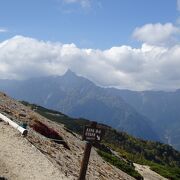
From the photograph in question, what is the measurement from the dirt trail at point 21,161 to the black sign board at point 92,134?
5.07 metres

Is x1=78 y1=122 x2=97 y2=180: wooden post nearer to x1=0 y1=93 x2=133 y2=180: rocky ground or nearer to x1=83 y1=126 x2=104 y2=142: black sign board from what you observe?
x1=83 y1=126 x2=104 y2=142: black sign board

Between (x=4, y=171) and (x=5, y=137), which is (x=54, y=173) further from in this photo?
(x=5, y=137)

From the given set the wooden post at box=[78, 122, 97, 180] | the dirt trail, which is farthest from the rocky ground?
the wooden post at box=[78, 122, 97, 180]

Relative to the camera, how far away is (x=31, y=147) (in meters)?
28.3

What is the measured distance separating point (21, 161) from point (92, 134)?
691 centimetres

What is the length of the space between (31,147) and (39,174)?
4.23m

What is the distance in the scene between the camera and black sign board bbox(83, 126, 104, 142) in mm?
20281

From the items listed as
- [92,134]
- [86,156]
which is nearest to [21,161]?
[86,156]

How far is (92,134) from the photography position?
20453mm

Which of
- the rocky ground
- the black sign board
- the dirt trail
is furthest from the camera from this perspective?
the rocky ground

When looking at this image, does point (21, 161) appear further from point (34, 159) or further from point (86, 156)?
point (86, 156)

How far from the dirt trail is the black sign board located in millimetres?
5068

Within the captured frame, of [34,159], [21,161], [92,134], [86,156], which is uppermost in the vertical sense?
[92,134]

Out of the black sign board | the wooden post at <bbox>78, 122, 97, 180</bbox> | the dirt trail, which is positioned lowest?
the dirt trail
